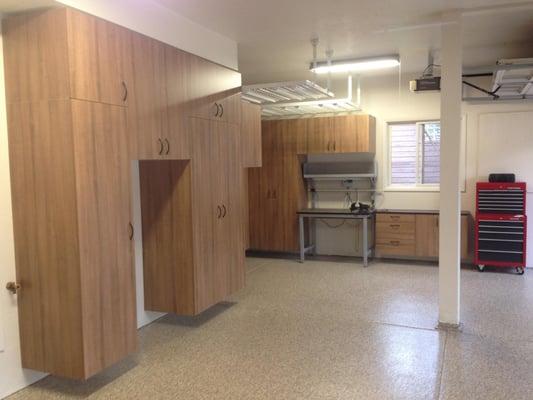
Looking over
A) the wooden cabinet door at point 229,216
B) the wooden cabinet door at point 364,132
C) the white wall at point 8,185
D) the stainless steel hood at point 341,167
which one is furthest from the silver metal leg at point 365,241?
the white wall at point 8,185

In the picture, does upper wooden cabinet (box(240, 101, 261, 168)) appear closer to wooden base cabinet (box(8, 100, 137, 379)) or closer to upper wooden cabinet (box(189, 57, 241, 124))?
upper wooden cabinet (box(189, 57, 241, 124))

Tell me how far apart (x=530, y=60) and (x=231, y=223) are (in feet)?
10.5

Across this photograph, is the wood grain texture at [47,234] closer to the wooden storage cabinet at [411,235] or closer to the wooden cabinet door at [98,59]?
the wooden cabinet door at [98,59]

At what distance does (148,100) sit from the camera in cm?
336

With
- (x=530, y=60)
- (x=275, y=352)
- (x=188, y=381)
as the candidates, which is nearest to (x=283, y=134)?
(x=530, y=60)

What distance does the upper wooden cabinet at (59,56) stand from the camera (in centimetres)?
271

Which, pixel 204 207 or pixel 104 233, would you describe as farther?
pixel 204 207

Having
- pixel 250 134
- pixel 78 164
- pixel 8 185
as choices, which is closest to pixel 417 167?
pixel 250 134

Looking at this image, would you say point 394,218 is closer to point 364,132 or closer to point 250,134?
point 364,132

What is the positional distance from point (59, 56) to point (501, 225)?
5.63 m

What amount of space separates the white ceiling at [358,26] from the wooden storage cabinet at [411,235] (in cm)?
220

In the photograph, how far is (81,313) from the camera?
2.84m

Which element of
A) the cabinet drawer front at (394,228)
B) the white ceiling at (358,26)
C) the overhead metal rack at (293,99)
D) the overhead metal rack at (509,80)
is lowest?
the cabinet drawer front at (394,228)

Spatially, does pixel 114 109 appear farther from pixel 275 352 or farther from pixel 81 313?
pixel 275 352
